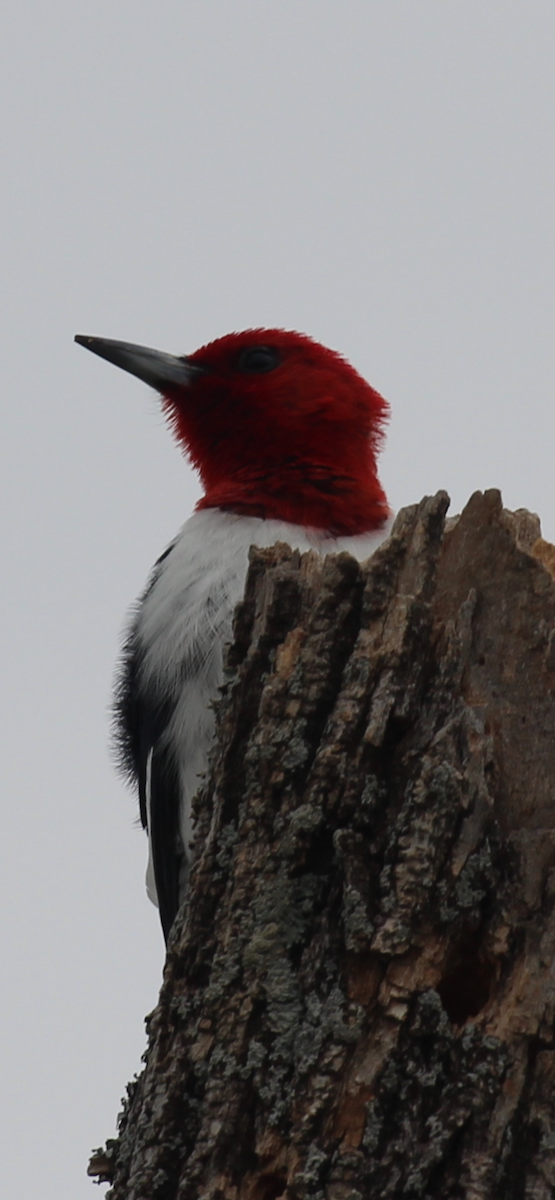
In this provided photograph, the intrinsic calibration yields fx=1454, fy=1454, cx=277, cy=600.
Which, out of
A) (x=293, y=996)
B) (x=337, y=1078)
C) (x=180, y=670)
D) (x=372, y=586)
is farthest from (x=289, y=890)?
(x=180, y=670)

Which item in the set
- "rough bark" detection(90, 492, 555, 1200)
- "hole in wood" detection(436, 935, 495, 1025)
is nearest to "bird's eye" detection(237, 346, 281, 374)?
"rough bark" detection(90, 492, 555, 1200)

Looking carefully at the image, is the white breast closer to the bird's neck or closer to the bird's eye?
the bird's neck

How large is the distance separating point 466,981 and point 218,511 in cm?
274

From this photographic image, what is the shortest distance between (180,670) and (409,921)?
2347 mm

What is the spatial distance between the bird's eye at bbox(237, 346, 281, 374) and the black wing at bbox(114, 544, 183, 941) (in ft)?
3.36

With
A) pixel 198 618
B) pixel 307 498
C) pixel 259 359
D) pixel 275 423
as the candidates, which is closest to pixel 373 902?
pixel 198 618

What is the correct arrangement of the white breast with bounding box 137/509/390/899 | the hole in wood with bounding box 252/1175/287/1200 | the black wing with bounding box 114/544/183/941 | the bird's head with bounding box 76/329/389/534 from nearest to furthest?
the hole in wood with bounding box 252/1175/287/1200 → the white breast with bounding box 137/509/390/899 → the black wing with bounding box 114/544/183/941 → the bird's head with bounding box 76/329/389/534

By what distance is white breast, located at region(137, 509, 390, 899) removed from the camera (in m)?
4.89

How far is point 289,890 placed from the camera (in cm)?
288

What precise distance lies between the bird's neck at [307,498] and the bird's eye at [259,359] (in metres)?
0.74

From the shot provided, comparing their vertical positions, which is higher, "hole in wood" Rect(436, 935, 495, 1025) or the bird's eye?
the bird's eye

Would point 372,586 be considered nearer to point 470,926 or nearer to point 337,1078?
point 470,926

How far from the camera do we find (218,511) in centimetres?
524

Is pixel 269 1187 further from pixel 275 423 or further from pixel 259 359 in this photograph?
pixel 259 359
